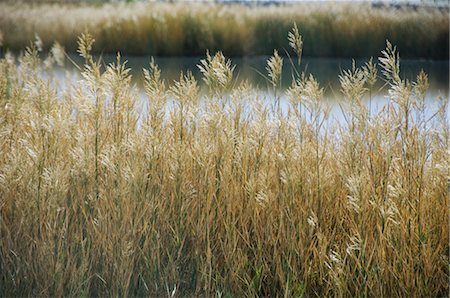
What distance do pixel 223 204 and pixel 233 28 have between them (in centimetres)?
487

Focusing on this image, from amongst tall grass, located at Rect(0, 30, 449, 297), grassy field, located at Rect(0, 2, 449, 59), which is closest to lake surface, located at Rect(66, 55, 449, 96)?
grassy field, located at Rect(0, 2, 449, 59)

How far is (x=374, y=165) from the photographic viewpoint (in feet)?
8.84

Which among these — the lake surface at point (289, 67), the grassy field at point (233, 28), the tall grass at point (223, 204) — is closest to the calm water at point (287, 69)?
the lake surface at point (289, 67)

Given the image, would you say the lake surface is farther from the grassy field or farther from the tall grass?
the tall grass

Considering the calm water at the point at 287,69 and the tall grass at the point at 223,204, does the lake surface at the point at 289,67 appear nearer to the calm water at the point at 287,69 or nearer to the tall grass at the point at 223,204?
the calm water at the point at 287,69

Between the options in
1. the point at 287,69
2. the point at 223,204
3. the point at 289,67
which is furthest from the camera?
the point at 289,67

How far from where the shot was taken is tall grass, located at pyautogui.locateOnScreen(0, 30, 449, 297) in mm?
2582

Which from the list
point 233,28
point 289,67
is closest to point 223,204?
point 289,67

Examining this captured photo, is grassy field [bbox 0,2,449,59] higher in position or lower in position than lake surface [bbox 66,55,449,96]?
higher

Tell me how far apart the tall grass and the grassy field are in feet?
13.1

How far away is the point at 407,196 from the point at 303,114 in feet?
1.81

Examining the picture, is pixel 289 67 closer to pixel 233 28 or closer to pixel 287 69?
pixel 287 69

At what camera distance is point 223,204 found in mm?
2805

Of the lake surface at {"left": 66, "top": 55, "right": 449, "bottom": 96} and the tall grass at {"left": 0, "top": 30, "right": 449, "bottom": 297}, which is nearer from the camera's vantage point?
the tall grass at {"left": 0, "top": 30, "right": 449, "bottom": 297}
